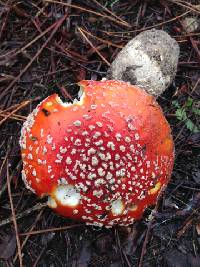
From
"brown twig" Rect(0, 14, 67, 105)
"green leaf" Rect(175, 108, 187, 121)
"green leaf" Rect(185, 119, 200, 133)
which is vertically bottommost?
"green leaf" Rect(185, 119, 200, 133)

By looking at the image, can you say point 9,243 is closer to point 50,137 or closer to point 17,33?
point 50,137

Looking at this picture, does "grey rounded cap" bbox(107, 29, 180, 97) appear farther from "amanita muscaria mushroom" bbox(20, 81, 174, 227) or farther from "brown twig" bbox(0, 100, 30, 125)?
"brown twig" bbox(0, 100, 30, 125)

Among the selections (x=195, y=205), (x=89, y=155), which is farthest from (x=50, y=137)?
(x=195, y=205)

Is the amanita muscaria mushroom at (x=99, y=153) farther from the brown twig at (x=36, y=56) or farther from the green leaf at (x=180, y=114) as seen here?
the brown twig at (x=36, y=56)

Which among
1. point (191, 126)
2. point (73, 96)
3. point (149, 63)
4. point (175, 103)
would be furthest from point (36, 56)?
point (191, 126)

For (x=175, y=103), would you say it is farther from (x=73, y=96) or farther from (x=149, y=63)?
(x=73, y=96)

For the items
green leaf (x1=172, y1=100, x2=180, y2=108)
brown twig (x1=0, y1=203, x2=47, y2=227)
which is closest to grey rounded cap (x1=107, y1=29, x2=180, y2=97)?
green leaf (x1=172, y1=100, x2=180, y2=108)
